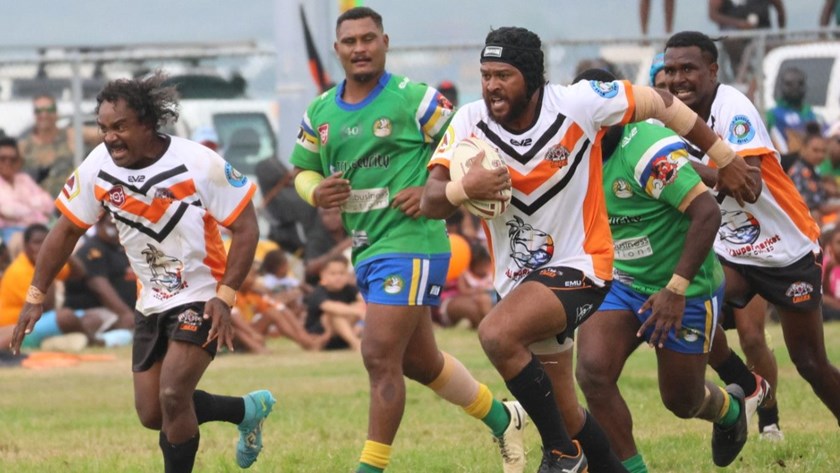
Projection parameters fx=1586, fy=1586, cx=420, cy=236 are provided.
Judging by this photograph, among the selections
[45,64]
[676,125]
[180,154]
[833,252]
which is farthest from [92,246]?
A: [676,125]

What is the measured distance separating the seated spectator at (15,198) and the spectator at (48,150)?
0.72 m

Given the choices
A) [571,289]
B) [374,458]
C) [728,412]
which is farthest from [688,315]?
[374,458]

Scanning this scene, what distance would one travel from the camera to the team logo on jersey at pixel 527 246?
22.9 feet

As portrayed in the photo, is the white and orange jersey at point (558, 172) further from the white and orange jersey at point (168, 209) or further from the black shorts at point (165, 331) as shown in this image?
the black shorts at point (165, 331)

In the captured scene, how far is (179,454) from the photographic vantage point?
748 cm

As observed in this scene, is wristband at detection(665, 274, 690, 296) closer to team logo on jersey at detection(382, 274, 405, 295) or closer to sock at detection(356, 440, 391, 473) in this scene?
team logo on jersey at detection(382, 274, 405, 295)

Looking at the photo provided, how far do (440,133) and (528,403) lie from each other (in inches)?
73.7

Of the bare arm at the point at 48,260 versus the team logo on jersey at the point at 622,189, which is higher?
the team logo on jersey at the point at 622,189

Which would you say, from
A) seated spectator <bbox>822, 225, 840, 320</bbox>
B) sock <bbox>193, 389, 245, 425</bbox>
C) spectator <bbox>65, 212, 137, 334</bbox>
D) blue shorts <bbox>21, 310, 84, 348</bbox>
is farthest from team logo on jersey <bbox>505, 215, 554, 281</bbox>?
seated spectator <bbox>822, 225, 840, 320</bbox>

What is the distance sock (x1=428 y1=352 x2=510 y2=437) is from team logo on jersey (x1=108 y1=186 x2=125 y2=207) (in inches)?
76.0

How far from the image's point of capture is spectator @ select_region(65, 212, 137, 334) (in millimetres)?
15945

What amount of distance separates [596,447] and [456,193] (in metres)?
1.36

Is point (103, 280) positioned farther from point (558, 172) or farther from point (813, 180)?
point (558, 172)

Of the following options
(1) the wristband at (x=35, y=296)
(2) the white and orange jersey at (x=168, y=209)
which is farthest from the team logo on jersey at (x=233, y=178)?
(1) the wristband at (x=35, y=296)
